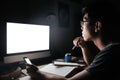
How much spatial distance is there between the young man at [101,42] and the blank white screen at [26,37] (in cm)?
40

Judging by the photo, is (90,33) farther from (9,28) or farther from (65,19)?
(65,19)

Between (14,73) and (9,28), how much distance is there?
446mm

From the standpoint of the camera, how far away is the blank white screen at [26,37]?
4.75 ft

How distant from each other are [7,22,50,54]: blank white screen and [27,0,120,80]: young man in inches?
15.8

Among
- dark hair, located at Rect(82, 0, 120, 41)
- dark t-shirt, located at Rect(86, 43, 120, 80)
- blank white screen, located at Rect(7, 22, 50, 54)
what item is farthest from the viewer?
blank white screen, located at Rect(7, 22, 50, 54)


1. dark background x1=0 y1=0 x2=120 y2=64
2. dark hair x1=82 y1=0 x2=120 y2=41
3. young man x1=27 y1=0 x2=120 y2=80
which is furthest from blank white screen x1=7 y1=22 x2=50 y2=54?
dark hair x1=82 y1=0 x2=120 y2=41

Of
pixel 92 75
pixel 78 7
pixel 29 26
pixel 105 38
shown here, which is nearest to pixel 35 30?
pixel 29 26

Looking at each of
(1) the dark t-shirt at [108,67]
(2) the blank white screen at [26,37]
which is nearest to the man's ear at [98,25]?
(1) the dark t-shirt at [108,67]

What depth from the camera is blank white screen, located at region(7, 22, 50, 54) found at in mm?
1446

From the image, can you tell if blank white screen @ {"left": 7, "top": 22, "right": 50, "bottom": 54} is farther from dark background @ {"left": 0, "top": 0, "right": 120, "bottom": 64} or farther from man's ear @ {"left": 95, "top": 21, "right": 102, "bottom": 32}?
man's ear @ {"left": 95, "top": 21, "right": 102, "bottom": 32}

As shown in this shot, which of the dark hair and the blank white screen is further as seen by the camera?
the blank white screen

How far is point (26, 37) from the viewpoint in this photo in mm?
1575

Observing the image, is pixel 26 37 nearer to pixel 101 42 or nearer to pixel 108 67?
pixel 101 42

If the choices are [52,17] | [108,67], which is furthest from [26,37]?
[108,67]
